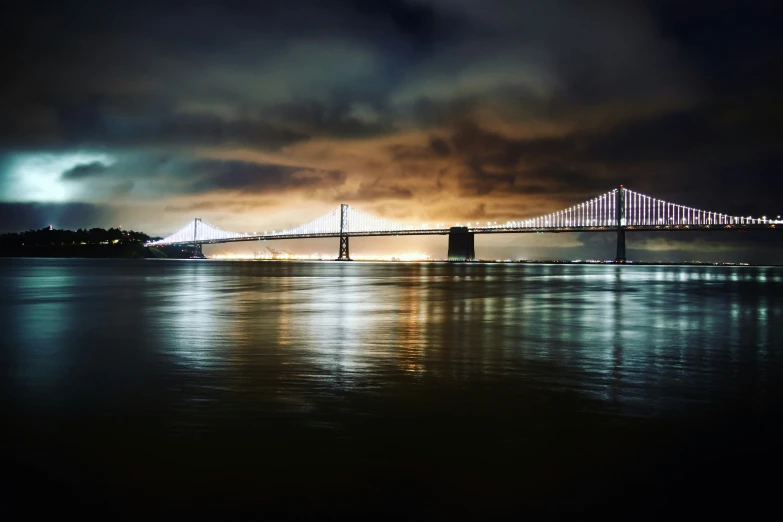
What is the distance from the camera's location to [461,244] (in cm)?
10238

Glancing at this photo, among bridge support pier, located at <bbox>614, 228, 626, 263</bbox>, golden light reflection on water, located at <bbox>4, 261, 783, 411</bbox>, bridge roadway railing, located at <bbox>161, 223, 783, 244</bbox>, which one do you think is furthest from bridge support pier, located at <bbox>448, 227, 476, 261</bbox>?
golden light reflection on water, located at <bbox>4, 261, 783, 411</bbox>

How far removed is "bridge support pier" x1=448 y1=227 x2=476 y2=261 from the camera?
3941 inches

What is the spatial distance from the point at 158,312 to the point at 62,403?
1126cm

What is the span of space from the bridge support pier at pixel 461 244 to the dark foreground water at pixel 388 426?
88.8 metres

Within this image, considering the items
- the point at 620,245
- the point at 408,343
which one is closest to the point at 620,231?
the point at 620,245

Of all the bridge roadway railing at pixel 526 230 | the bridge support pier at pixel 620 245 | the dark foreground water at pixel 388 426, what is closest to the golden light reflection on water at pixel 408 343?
the dark foreground water at pixel 388 426

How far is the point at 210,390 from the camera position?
21.6 feet

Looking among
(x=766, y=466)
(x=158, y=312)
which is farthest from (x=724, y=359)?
(x=158, y=312)

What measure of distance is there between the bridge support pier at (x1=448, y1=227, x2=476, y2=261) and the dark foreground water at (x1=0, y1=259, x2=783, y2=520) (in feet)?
291

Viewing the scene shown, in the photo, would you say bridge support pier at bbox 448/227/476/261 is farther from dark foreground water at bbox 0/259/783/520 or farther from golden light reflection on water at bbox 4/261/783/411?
dark foreground water at bbox 0/259/783/520

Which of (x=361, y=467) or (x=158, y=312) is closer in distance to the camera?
(x=361, y=467)

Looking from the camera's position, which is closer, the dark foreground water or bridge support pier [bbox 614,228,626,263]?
the dark foreground water

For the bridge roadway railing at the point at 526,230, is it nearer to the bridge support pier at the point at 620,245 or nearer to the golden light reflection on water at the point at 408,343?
the bridge support pier at the point at 620,245

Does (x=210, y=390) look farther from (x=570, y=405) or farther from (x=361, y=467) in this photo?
(x=570, y=405)
